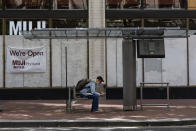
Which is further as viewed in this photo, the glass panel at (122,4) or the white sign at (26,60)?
the glass panel at (122,4)

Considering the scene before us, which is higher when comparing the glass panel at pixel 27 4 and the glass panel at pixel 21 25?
the glass panel at pixel 27 4

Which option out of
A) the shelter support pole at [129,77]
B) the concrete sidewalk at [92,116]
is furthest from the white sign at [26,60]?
the shelter support pole at [129,77]

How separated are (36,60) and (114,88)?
3922 mm

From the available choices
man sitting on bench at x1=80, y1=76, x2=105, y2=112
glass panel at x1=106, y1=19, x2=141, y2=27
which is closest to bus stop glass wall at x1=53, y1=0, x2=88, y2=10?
glass panel at x1=106, y1=19, x2=141, y2=27

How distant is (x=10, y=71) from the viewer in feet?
69.2

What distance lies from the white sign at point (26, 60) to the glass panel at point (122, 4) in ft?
12.4

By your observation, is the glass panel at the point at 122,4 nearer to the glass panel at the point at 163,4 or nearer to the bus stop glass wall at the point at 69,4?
the glass panel at the point at 163,4

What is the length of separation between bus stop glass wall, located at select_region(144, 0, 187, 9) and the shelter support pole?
244 inches

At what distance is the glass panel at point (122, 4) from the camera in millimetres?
21312

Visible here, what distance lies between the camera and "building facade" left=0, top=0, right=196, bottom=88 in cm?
2102

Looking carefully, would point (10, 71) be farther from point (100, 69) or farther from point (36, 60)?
point (100, 69)

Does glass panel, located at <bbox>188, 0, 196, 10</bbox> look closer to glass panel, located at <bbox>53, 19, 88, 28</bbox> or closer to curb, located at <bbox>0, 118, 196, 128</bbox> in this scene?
glass panel, located at <bbox>53, 19, 88, 28</bbox>

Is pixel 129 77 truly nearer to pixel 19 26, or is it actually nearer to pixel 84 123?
pixel 84 123

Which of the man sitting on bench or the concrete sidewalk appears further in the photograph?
the man sitting on bench
